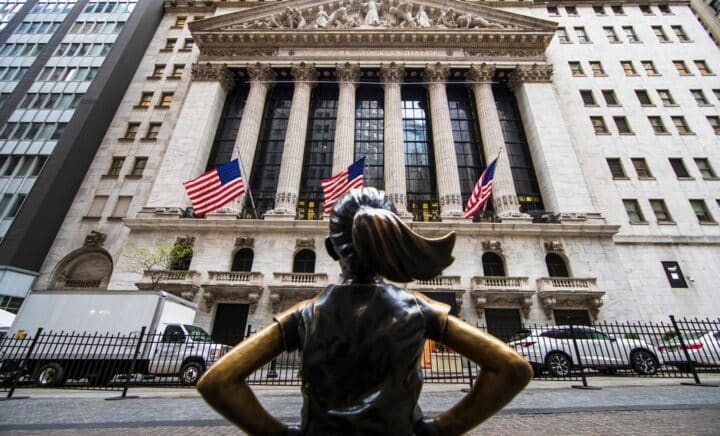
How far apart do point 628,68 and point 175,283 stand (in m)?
40.5

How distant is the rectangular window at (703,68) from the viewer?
28.3 metres

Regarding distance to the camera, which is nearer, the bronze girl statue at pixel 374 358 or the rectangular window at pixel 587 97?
the bronze girl statue at pixel 374 358

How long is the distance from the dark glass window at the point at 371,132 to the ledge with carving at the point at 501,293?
983cm

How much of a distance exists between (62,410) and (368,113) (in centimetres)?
2648

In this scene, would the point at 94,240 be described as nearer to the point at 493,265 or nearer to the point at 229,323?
the point at 229,323

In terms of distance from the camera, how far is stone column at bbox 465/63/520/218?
21859 mm

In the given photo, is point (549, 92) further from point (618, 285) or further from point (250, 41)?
point (250, 41)

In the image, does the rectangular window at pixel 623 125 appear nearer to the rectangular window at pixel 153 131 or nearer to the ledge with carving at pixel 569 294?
the ledge with carving at pixel 569 294

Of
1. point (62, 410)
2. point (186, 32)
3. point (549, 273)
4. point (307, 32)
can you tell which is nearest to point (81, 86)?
point (186, 32)

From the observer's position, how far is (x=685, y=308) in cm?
1984

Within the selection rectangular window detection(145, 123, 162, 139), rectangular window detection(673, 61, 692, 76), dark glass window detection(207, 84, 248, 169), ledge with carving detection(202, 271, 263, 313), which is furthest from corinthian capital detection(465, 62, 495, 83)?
rectangular window detection(145, 123, 162, 139)

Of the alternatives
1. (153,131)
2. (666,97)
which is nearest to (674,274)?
(666,97)

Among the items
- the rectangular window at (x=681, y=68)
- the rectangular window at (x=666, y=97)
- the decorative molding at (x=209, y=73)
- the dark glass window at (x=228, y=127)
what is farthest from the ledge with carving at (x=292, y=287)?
the rectangular window at (x=681, y=68)

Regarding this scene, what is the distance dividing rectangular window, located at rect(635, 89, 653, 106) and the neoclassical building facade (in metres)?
0.20
